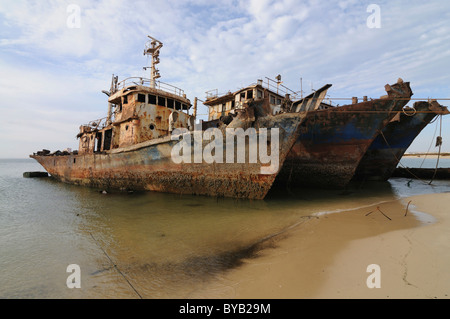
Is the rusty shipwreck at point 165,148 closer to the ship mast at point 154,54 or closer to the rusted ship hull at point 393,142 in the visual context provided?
the ship mast at point 154,54

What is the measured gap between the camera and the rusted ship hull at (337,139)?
9172 millimetres

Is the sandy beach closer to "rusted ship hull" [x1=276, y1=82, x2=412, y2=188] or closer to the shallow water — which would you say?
the shallow water

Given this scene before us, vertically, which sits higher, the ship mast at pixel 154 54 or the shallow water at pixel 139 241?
the ship mast at pixel 154 54

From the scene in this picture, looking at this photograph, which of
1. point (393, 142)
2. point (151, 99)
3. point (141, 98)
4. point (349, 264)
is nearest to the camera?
point (349, 264)

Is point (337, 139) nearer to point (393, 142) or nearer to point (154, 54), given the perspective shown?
point (393, 142)

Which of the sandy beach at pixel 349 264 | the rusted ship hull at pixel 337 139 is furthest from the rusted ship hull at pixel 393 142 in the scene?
the sandy beach at pixel 349 264

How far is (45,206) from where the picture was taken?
9117 mm

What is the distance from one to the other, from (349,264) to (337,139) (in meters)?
8.18

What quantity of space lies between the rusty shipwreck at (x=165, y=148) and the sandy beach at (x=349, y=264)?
3.20 m

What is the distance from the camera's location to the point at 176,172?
9.17 metres

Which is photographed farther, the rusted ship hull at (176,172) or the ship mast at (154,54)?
the ship mast at (154,54)

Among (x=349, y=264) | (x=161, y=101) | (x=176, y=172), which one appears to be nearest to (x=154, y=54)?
(x=161, y=101)
